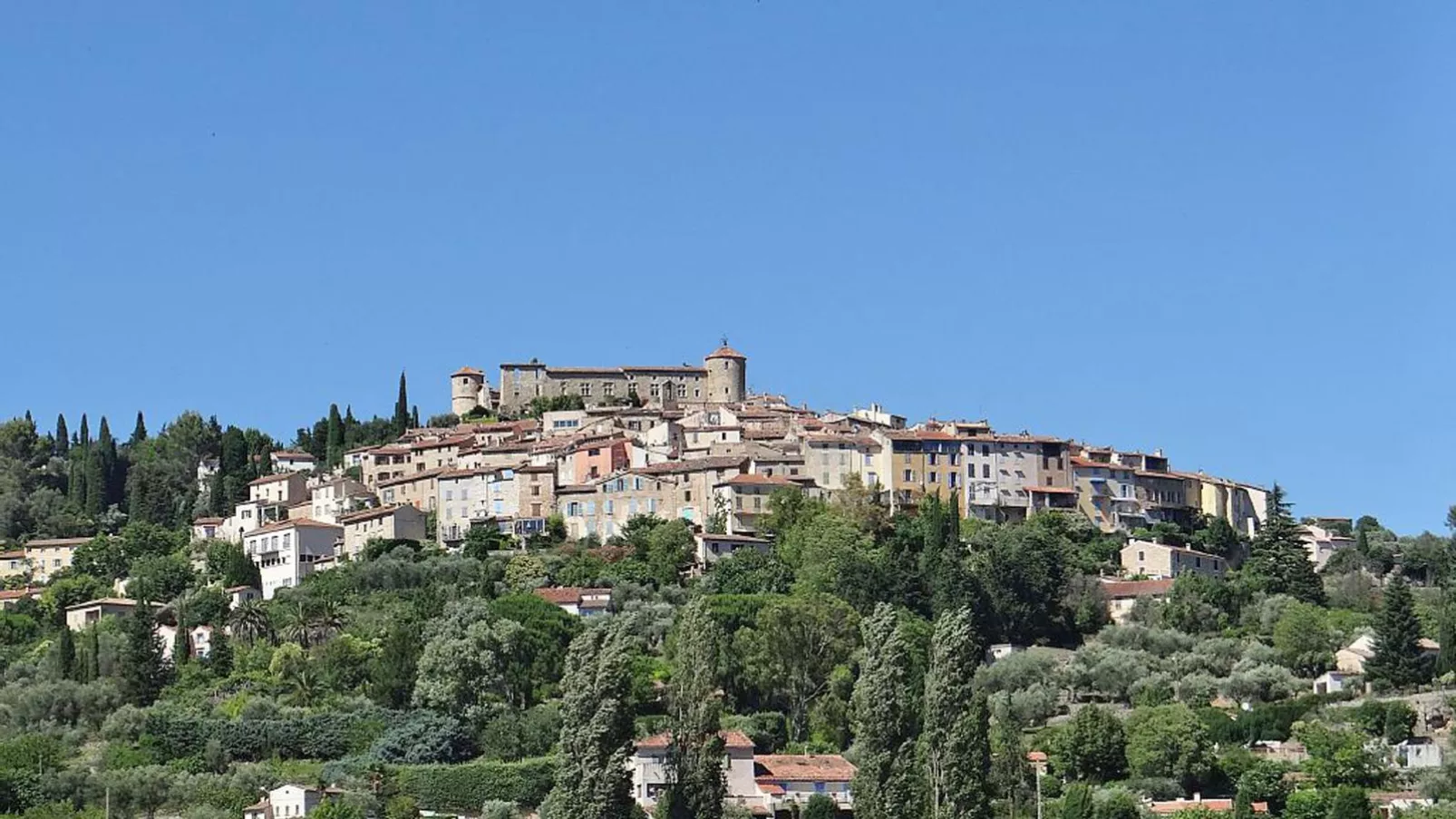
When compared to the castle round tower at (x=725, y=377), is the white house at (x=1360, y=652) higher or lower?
lower

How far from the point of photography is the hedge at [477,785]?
61.0m

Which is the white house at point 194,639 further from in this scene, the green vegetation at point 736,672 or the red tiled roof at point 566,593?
the red tiled roof at point 566,593

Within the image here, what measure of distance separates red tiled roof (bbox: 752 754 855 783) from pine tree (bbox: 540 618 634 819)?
6.87 metres

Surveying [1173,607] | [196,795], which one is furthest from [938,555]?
[196,795]

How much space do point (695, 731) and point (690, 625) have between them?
276 centimetres

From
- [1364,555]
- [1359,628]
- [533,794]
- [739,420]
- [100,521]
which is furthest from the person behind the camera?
[100,521]

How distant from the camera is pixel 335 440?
105m

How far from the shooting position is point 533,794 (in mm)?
60969

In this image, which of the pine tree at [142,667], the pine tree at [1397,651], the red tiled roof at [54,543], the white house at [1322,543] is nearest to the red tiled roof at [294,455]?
the red tiled roof at [54,543]

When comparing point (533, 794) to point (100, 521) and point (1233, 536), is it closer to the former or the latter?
point (1233, 536)

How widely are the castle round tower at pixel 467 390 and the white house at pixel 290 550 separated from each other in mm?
20354

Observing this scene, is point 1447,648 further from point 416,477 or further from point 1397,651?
point 416,477

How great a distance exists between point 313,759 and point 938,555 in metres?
20.2

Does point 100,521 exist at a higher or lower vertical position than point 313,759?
higher
